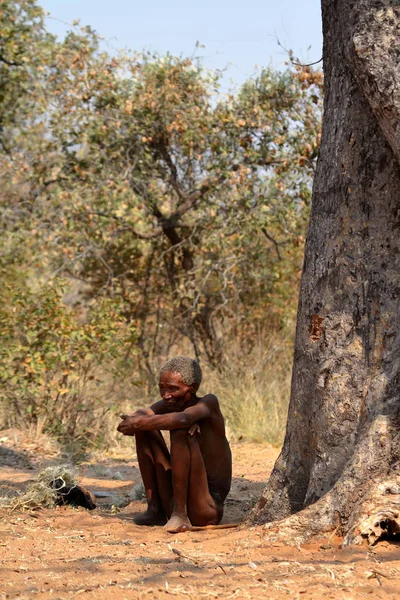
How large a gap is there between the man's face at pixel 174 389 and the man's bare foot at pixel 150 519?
28.0 inches

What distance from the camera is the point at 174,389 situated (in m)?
5.45

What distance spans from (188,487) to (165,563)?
126 centimetres

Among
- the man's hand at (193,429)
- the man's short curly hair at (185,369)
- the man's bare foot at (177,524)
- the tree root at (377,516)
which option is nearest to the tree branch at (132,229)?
the man's short curly hair at (185,369)

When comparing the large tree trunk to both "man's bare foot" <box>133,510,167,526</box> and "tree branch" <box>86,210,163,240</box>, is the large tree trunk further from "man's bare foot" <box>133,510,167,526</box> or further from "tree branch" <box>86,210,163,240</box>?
"tree branch" <box>86,210,163,240</box>

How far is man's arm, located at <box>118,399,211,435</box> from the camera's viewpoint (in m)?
5.18

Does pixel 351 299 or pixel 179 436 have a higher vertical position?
pixel 351 299

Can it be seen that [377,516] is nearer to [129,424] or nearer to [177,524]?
[177,524]

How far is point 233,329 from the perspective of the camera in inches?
507

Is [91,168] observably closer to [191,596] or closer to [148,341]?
[148,341]

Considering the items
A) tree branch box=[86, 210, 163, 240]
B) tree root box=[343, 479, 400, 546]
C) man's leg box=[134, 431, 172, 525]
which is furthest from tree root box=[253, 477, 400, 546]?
tree branch box=[86, 210, 163, 240]

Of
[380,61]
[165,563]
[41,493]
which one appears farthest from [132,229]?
[165,563]

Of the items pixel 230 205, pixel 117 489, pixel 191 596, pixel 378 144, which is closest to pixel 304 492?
pixel 191 596

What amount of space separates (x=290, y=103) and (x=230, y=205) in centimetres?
164

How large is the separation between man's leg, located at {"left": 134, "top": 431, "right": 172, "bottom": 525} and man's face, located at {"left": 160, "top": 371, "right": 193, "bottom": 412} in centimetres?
23
